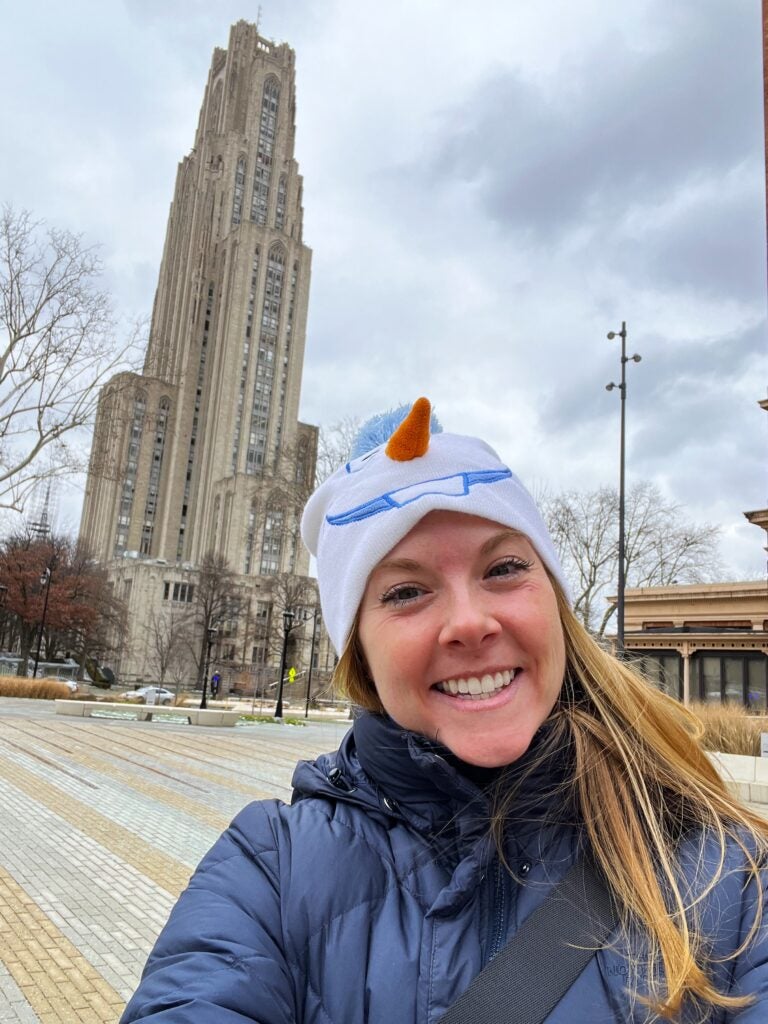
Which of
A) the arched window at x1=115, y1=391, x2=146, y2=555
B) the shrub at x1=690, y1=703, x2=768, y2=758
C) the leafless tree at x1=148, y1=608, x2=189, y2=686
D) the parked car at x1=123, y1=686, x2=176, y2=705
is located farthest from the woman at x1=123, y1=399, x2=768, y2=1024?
the arched window at x1=115, y1=391, x2=146, y2=555

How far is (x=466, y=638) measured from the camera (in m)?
1.37

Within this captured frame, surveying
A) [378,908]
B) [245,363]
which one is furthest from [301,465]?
[245,363]

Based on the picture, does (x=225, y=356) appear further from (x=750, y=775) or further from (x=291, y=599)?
(x=750, y=775)

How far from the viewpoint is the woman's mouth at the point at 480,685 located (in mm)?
1397

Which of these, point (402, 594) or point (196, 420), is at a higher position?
point (196, 420)

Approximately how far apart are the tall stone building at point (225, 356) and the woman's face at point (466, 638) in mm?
90966

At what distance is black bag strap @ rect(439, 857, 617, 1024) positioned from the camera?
45.0 inches

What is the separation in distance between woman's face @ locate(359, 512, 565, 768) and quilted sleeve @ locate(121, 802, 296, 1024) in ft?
1.25

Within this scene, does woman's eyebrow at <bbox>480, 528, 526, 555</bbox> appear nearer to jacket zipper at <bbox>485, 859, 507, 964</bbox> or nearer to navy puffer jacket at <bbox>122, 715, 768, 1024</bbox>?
navy puffer jacket at <bbox>122, 715, 768, 1024</bbox>

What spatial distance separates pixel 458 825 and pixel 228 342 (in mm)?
113501

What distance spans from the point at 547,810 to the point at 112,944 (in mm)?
4050

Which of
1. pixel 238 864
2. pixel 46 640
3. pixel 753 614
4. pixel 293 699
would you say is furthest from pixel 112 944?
pixel 46 640

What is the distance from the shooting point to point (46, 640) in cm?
5759

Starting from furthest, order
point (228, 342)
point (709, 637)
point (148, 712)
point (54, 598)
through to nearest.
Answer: point (228, 342), point (54, 598), point (709, 637), point (148, 712)
